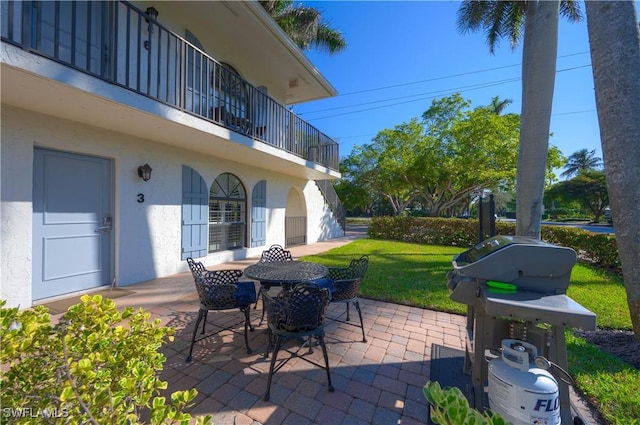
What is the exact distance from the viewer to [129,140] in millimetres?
4805

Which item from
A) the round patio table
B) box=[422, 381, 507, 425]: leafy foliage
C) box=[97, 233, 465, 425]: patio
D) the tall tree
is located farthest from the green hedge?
the tall tree

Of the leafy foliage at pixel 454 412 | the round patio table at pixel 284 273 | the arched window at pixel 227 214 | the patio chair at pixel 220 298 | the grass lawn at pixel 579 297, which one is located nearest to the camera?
the leafy foliage at pixel 454 412

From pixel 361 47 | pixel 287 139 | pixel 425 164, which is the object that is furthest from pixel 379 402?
pixel 425 164

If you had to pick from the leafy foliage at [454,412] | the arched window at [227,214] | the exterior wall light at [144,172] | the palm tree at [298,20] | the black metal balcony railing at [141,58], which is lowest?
the leafy foliage at [454,412]

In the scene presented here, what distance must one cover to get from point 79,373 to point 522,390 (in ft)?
7.04

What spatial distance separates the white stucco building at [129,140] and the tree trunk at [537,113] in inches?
194

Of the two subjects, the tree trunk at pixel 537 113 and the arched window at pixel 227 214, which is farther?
the arched window at pixel 227 214

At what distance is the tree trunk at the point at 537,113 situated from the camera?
12.2 feet

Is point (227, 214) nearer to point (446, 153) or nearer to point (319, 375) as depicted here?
point (319, 375)

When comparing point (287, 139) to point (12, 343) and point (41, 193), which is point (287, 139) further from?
point (12, 343)

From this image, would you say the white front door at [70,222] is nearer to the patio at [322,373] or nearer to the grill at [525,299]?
the patio at [322,373]

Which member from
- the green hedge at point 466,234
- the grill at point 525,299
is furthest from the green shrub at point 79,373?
the green hedge at point 466,234

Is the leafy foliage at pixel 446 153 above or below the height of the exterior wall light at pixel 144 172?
above

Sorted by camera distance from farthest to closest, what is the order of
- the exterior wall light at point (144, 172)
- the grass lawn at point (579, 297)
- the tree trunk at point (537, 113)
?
the exterior wall light at point (144, 172), the tree trunk at point (537, 113), the grass lawn at point (579, 297)
